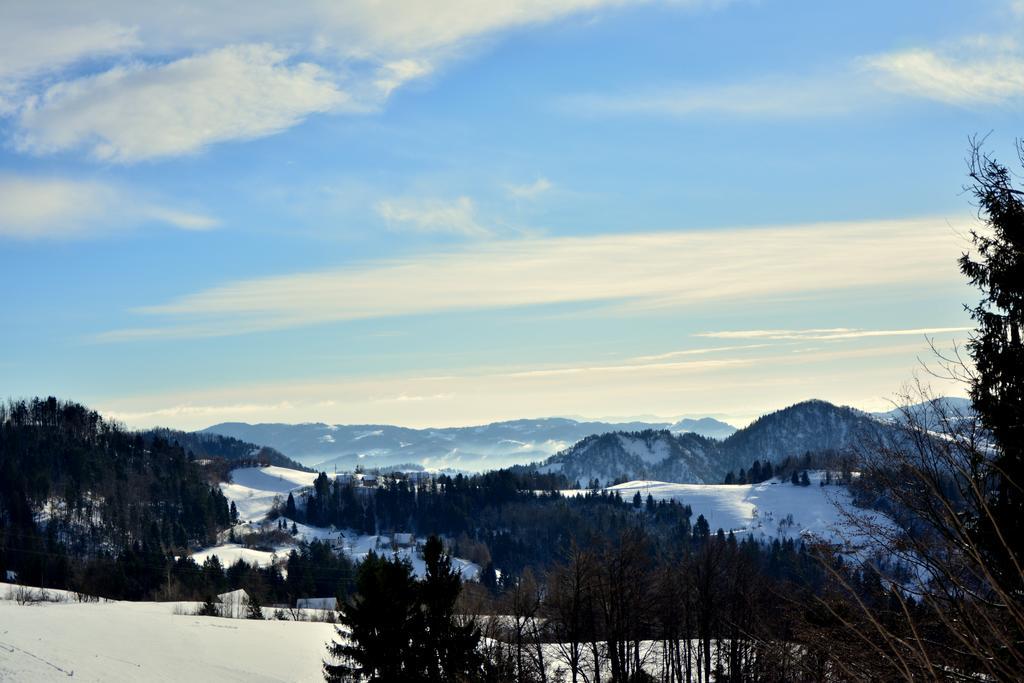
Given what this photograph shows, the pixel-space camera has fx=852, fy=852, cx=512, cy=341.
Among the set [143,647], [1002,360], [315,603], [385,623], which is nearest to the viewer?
[1002,360]

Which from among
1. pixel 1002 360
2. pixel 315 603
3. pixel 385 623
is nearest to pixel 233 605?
pixel 315 603

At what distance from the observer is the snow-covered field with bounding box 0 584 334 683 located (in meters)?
40.2

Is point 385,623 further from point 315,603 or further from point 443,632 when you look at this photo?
point 315,603

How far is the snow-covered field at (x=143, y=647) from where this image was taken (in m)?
40.2

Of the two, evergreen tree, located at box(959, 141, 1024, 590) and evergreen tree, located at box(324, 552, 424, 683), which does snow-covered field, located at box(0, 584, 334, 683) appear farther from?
evergreen tree, located at box(959, 141, 1024, 590)

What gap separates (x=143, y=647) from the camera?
54.7 meters

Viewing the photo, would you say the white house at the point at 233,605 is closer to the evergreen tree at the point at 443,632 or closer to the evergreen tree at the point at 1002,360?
the evergreen tree at the point at 443,632

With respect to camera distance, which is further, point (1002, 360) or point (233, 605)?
point (233, 605)

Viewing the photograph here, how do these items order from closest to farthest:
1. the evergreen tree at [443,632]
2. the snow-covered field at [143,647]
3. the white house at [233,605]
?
1. the evergreen tree at [443,632]
2. the snow-covered field at [143,647]
3. the white house at [233,605]

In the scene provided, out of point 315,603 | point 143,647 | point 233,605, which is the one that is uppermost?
point 143,647

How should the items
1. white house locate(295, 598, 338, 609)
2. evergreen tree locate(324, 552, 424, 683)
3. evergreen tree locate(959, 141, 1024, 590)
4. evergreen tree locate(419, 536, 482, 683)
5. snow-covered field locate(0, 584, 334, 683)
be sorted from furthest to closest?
white house locate(295, 598, 338, 609) < snow-covered field locate(0, 584, 334, 683) < evergreen tree locate(324, 552, 424, 683) < evergreen tree locate(419, 536, 482, 683) < evergreen tree locate(959, 141, 1024, 590)

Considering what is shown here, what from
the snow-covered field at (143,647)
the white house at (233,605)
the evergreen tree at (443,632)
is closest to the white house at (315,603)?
the white house at (233,605)

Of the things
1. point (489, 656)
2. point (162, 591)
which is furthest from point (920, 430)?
point (162, 591)

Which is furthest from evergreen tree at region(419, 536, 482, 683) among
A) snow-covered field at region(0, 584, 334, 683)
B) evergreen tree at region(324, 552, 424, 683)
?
snow-covered field at region(0, 584, 334, 683)
